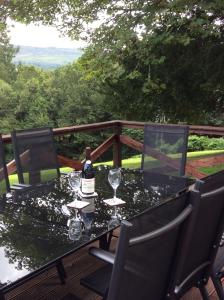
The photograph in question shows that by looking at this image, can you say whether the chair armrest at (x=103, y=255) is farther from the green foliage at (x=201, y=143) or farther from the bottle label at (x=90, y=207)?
the green foliage at (x=201, y=143)

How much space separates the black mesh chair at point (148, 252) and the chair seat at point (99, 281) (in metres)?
0.41

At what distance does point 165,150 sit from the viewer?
3.29 meters

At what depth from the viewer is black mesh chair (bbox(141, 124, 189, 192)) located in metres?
3.22

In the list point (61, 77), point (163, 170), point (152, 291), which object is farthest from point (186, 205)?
point (61, 77)

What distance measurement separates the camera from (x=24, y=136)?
304cm

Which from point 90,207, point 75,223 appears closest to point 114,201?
point 90,207

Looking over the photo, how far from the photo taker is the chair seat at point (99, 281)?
5.78ft

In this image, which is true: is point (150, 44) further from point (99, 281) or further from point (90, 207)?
point (99, 281)

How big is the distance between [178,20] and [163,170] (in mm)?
3667

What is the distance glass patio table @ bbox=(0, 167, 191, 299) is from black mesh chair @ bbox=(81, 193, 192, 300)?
403 millimetres

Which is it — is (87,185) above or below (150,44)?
below

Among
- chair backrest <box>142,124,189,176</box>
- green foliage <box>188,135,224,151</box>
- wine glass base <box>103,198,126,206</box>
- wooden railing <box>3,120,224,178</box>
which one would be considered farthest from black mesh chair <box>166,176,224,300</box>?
green foliage <box>188,135,224,151</box>

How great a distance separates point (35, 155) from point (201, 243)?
6.04 ft

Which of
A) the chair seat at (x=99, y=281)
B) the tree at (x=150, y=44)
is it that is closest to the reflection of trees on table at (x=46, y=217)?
the chair seat at (x=99, y=281)
